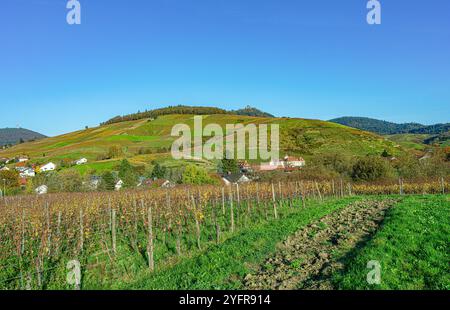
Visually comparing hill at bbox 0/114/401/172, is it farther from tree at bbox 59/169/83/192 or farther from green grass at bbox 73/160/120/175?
tree at bbox 59/169/83/192

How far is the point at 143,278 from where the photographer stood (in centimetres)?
987

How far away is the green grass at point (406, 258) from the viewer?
6941mm

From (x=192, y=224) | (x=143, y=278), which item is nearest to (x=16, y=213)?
(x=192, y=224)

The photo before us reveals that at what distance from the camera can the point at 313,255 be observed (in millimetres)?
9766

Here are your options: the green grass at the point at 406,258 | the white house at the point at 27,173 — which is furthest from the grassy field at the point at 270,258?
the white house at the point at 27,173

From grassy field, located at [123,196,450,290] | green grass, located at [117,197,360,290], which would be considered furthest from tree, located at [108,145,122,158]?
grassy field, located at [123,196,450,290]

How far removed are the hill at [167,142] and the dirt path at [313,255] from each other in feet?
161

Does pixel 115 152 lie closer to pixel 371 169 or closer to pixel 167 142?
pixel 167 142

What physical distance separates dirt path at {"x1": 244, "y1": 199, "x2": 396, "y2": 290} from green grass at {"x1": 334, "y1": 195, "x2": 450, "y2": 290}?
54 centimetres

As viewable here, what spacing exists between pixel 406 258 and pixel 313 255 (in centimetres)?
232

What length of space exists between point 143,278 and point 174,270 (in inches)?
33.8

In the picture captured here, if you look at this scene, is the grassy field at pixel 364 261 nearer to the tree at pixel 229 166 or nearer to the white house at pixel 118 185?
the white house at pixel 118 185

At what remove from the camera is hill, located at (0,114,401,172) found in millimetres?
79125
